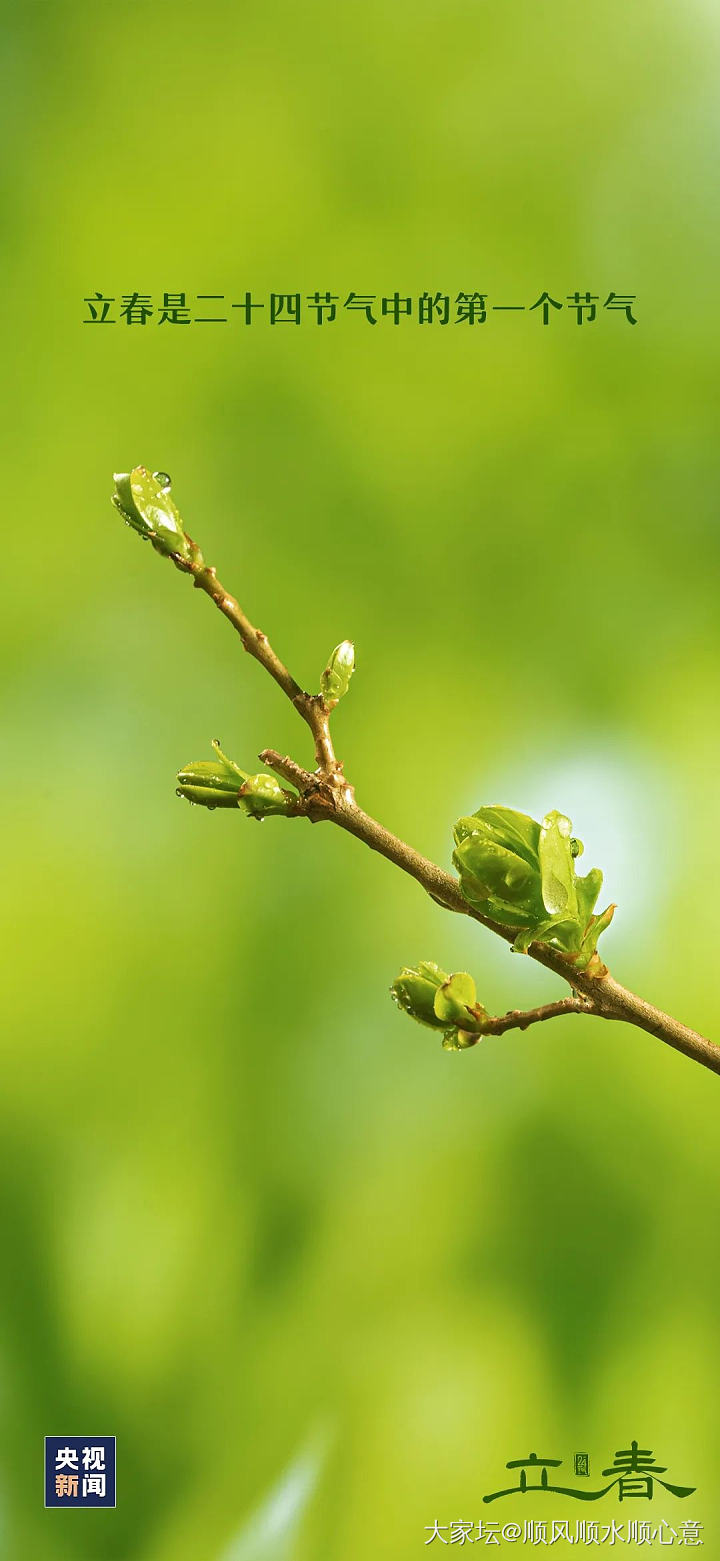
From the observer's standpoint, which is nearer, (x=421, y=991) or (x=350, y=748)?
(x=421, y=991)

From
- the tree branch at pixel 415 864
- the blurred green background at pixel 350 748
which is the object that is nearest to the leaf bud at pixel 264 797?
the tree branch at pixel 415 864

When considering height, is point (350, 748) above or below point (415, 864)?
above

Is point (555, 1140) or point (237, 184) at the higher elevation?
point (237, 184)

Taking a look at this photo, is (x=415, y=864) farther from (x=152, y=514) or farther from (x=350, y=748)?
(x=350, y=748)

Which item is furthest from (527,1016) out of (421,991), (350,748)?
(350,748)

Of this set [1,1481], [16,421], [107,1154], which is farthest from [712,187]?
[1,1481]

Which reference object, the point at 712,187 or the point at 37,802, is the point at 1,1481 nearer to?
the point at 37,802

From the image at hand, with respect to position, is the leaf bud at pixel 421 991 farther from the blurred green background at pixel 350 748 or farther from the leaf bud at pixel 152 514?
the blurred green background at pixel 350 748

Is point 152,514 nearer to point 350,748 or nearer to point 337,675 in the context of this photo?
point 337,675
